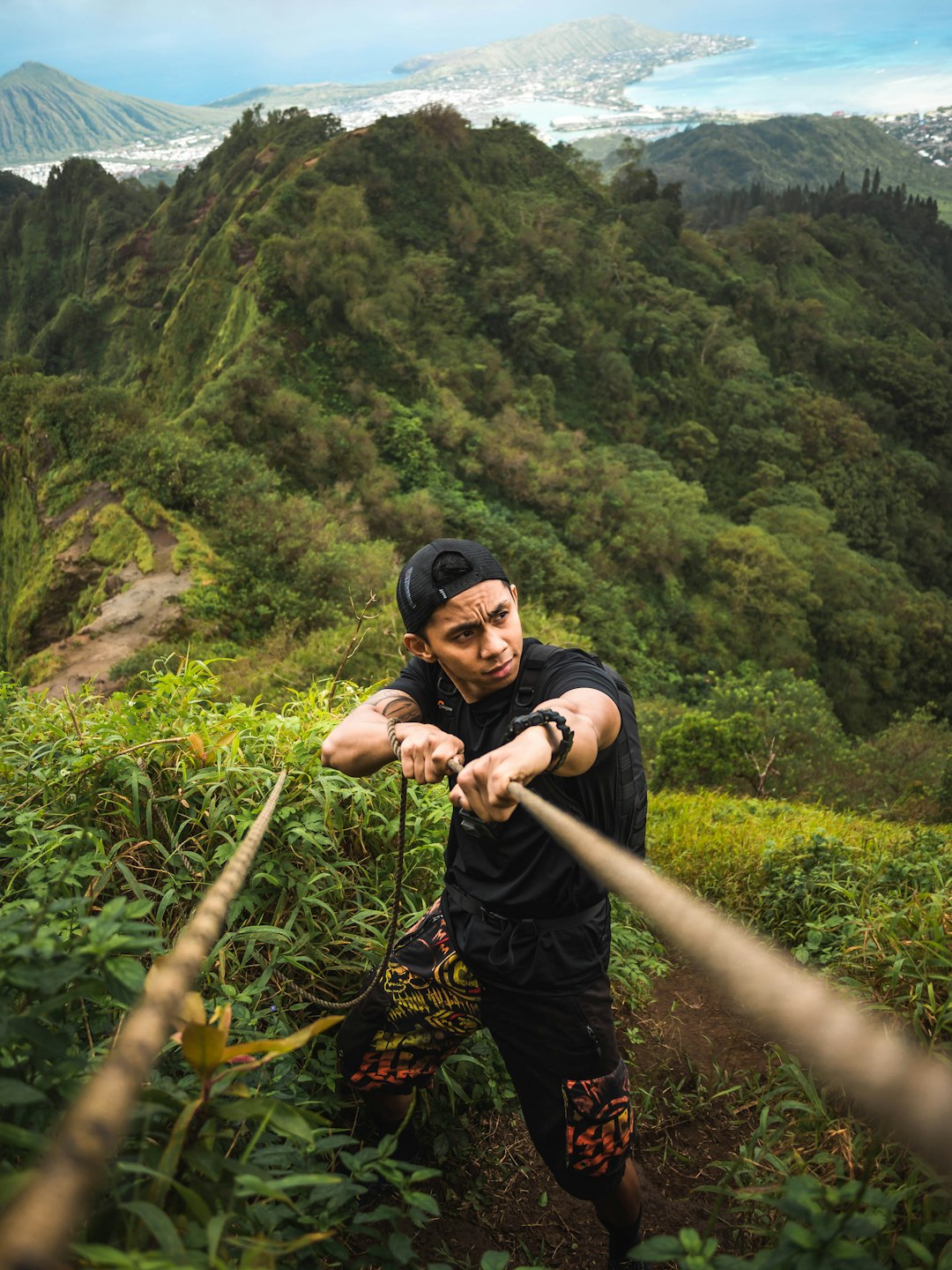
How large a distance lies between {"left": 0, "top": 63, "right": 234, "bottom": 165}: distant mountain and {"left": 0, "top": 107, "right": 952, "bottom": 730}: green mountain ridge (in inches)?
924

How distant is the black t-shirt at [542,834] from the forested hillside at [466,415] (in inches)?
244

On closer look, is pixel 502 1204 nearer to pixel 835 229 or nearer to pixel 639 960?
pixel 639 960

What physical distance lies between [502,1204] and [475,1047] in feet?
1.37

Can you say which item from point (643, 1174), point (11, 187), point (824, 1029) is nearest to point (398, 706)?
point (824, 1029)

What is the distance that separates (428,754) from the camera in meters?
1.91

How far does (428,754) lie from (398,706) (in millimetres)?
282

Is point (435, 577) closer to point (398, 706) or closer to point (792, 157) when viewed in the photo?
point (398, 706)

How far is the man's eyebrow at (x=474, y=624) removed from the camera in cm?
197

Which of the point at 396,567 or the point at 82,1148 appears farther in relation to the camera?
the point at 396,567

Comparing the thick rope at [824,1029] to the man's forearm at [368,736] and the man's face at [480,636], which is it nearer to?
the man's face at [480,636]

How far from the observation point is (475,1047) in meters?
2.69

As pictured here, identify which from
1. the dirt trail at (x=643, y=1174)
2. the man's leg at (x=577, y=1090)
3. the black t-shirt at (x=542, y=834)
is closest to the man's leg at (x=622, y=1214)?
the man's leg at (x=577, y=1090)

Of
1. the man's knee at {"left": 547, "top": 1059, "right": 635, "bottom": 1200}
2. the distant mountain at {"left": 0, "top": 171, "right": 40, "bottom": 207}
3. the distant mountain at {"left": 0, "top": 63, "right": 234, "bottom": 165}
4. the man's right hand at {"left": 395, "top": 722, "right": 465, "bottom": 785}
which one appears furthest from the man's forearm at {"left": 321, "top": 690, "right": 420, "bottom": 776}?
the distant mountain at {"left": 0, "top": 63, "right": 234, "bottom": 165}

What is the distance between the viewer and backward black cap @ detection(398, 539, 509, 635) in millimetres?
1982
